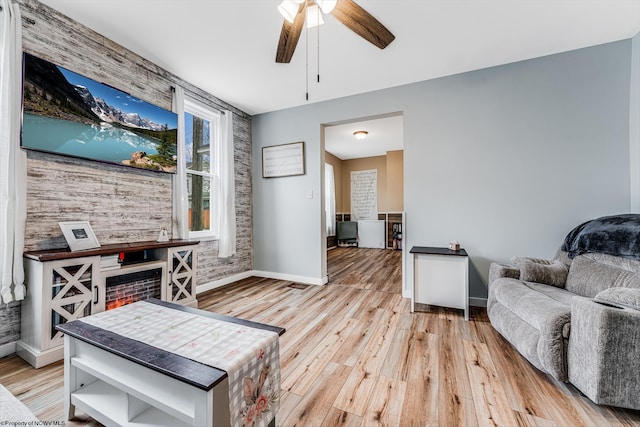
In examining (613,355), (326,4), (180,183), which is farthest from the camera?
(180,183)

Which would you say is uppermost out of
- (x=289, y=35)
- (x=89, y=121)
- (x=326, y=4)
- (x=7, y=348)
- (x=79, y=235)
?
(x=289, y=35)

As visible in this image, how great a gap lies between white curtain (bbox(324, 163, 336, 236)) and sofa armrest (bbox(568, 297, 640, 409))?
5763mm

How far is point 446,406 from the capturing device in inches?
52.6

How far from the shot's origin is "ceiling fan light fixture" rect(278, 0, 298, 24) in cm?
153

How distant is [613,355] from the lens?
123 cm

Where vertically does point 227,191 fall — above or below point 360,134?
below

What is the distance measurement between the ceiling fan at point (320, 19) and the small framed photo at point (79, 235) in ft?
7.16

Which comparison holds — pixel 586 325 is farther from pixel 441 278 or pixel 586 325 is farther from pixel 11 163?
pixel 11 163

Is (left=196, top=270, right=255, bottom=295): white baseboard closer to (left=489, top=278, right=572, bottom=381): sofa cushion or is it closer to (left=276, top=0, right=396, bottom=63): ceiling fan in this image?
(left=276, top=0, right=396, bottom=63): ceiling fan

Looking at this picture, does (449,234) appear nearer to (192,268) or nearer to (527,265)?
(527,265)

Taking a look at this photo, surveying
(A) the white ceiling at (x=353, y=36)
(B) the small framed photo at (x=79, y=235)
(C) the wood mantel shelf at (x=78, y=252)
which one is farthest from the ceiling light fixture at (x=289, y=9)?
(B) the small framed photo at (x=79, y=235)

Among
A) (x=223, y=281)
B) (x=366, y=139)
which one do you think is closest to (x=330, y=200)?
(x=366, y=139)

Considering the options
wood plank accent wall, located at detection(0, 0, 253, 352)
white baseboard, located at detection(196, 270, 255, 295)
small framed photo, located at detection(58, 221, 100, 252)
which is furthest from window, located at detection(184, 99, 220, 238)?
small framed photo, located at detection(58, 221, 100, 252)

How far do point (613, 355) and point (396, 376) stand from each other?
1089 mm
